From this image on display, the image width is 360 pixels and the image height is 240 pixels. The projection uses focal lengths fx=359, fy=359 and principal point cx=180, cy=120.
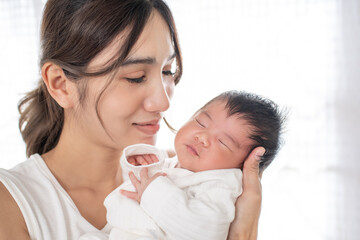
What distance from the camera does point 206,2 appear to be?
2.52 metres

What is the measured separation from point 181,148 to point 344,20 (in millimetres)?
1758

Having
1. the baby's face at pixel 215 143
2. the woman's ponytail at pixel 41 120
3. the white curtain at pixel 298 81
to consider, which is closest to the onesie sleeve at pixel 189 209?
the baby's face at pixel 215 143

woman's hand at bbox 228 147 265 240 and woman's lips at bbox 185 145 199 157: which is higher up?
woman's lips at bbox 185 145 199 157

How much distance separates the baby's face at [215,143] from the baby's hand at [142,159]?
19 centimetres

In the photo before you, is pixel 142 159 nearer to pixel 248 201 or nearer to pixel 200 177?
pixel 200 177

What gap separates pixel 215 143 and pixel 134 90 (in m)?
0.35

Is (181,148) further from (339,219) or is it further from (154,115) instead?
(339,219)

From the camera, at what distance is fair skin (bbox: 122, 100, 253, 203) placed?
1243 mm

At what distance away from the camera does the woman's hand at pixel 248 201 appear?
1.26 metres

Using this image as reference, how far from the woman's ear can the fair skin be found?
0.42 m

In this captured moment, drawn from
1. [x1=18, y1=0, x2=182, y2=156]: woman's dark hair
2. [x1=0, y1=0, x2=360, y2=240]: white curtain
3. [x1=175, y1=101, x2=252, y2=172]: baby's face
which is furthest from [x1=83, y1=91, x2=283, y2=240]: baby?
[x1=0, y1=0, x2=360, y2=240]: white curtain

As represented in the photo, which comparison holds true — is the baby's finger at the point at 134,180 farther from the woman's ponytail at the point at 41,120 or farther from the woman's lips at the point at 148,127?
the woman's ponytail at the point at 41,120

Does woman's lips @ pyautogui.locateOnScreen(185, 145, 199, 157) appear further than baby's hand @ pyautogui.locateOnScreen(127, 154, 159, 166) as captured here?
No

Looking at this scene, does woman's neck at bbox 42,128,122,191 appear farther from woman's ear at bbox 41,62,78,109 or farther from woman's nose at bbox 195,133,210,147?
woman's nose at bbox 195,133,210,147
